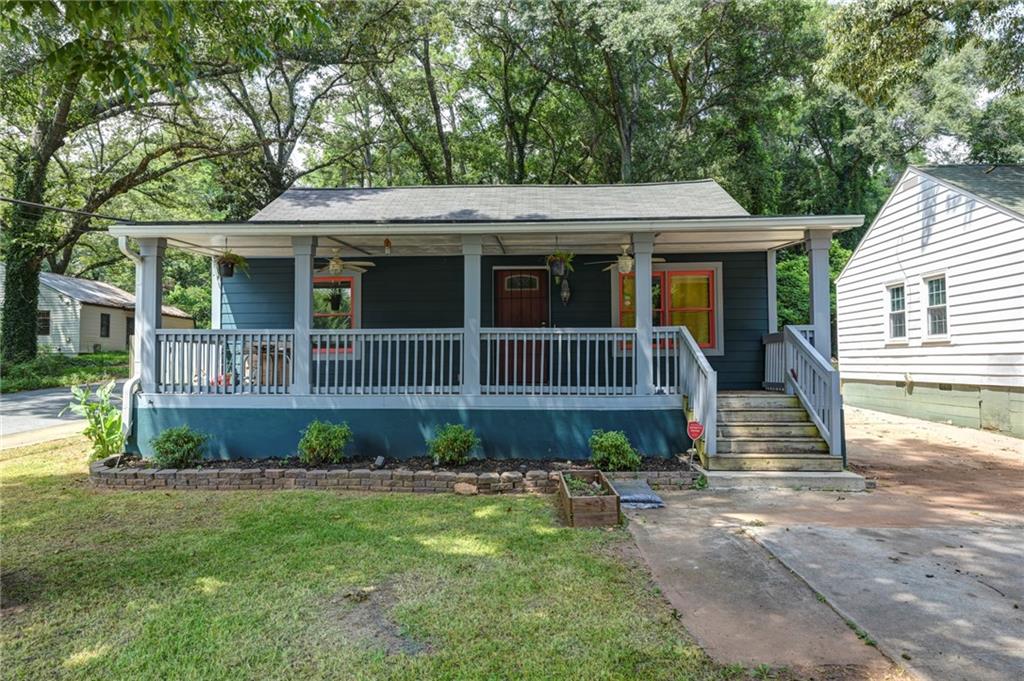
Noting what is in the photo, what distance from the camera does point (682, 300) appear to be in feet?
28.1

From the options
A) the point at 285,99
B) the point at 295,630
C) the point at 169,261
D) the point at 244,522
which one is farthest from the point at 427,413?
the point at 169,261

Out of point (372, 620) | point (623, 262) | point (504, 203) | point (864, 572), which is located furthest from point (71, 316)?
point (864, 572)

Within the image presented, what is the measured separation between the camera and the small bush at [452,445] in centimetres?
603

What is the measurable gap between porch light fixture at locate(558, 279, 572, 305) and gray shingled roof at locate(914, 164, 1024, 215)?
7.38 meters

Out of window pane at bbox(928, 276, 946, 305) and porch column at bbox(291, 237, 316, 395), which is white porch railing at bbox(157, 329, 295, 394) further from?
window pane at bbox(928, 276, 946, 305)

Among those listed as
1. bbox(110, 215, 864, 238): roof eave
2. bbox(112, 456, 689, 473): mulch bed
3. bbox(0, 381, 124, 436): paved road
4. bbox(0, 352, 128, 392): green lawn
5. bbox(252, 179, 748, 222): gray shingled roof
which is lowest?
bbox(112, 456, 689, 473): mulch bed

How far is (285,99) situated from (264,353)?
16968 mm

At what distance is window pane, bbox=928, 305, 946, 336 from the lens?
33.7 feet

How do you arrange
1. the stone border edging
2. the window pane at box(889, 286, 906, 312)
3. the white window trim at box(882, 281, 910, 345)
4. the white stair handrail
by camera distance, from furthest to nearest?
the window pane at box(889, 286, 906, 312), the white window trim at box(882, 281, 910, 345), the white stair handrail, the stone border edging

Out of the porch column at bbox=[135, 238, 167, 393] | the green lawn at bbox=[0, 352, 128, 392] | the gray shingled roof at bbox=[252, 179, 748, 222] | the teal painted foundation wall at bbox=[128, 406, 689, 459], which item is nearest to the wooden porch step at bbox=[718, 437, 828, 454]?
the teal painted foundation wall at bbox=[128, 406, 689, 459]

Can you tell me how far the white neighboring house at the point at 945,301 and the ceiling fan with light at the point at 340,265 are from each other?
10478mm

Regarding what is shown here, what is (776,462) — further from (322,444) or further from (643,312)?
(322,444)

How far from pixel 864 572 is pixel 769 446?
270 centimetres

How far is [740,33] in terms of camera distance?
1543cm
